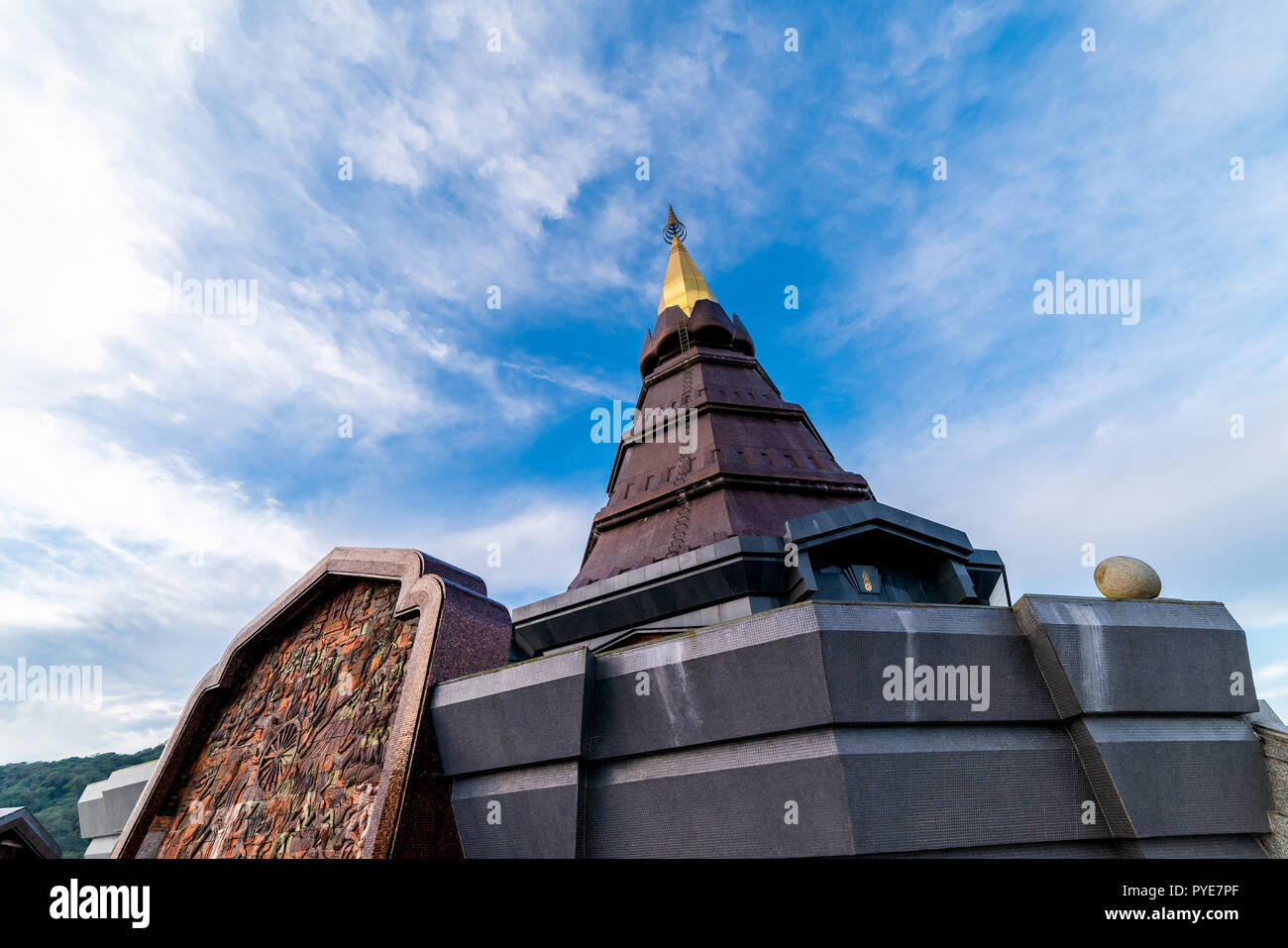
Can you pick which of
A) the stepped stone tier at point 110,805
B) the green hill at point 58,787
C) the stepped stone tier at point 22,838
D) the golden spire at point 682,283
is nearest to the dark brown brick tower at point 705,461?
the golden spire at point 682,283

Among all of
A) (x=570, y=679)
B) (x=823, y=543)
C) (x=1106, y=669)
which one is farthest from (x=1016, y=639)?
(x=570, y=679)

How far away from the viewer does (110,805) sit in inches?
724

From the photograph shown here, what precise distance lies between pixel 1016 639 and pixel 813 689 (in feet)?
7.84

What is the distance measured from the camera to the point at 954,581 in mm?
11289

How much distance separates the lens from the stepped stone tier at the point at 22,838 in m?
11.1

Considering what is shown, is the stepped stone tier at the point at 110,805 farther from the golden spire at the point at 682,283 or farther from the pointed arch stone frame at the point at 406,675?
the golden spire at the point at 682,283

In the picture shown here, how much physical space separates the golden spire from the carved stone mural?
14.3 m

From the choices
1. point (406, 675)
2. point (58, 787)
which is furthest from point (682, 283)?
point (58, 787)

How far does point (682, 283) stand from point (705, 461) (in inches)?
385

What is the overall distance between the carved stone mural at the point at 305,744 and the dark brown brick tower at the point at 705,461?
16.5 feet

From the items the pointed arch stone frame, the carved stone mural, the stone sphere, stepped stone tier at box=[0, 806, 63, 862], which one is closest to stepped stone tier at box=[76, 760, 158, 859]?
stepped stone tier at box=[0, 806, 63, 862]

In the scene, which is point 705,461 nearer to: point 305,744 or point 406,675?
point 406,675

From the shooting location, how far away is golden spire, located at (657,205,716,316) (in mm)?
21500
